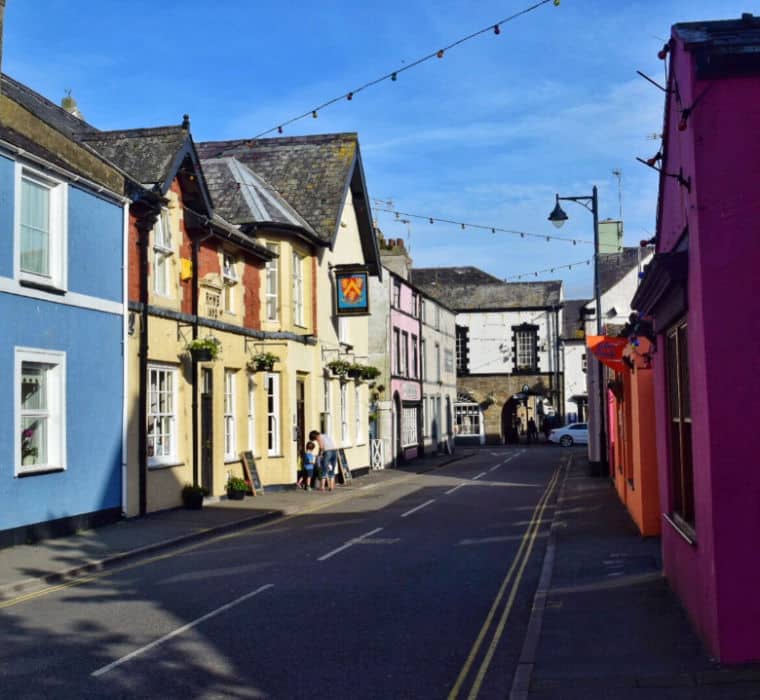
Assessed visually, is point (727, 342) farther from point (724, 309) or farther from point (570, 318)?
point (570, 318)

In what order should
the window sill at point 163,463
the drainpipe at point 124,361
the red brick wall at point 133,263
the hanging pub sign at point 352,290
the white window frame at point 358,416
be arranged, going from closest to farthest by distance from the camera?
the drainpipe at point 124,361 < the red brick wall at point 133,263 < the window sill at point 163,463 < the hanging pub sign at point 352,290 < the white window frame at point 358,416

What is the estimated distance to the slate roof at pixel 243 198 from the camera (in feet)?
87.5

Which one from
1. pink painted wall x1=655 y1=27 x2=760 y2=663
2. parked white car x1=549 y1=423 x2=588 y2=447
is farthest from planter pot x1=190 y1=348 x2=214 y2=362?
parked white car x1=549 y1=423 x2=588 y2=447

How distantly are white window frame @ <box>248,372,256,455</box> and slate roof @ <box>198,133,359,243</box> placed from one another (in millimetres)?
5831

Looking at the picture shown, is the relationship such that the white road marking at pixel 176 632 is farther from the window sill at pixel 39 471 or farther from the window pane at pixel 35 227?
the window pane at pixel 35 227

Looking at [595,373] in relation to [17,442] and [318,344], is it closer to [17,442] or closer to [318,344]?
[318,344]

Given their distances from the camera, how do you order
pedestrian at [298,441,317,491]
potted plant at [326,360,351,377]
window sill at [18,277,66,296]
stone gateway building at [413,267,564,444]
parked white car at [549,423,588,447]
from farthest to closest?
stone gateway building at [413,267,564,444] → parked white car at [549,423,588,447] → potted plant at [326,360,351,377] → pedestrian at [298,441,317,491] → window sill at [18,277,66,296]

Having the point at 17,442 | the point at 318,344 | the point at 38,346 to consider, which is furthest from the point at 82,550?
the point at 318,344

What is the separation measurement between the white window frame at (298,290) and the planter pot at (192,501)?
8172 mm

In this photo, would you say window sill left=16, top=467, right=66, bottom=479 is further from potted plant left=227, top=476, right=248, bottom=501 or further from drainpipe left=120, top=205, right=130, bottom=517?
potted plant left=227, top=476, right=248, bottom=501

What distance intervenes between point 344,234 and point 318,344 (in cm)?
510

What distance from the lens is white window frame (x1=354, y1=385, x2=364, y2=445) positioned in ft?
114

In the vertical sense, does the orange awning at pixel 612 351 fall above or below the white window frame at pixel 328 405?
above

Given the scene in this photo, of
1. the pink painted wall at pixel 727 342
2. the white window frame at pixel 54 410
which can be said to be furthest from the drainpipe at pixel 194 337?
the pink painted wall at pixel 727 342
